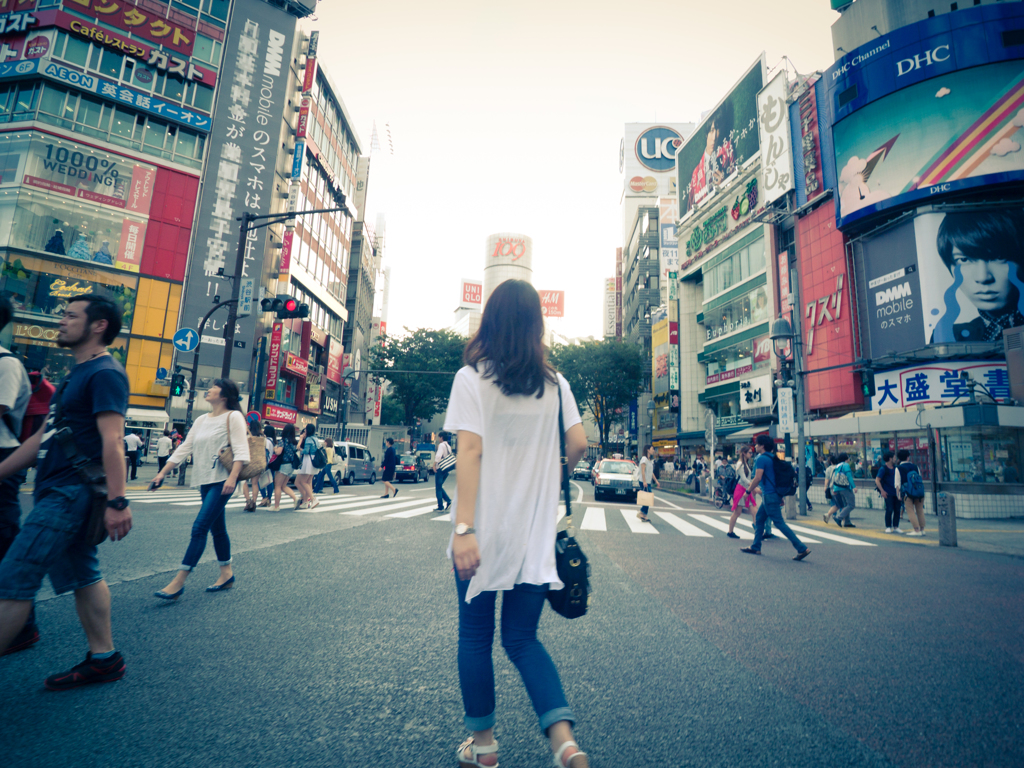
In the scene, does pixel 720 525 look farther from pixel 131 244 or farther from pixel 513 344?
pixel 131 244

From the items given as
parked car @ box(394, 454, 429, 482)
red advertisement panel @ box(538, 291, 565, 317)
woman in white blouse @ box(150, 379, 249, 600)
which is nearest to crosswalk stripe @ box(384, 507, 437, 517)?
woman in white blouse @ box(150, 379, 249, 600)

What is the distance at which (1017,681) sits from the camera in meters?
3.22

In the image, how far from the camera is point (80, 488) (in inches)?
102

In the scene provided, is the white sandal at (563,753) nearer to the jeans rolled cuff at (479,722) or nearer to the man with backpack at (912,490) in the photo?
the jeans rolled cuff at (479,722)

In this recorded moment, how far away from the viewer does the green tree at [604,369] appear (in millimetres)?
46281

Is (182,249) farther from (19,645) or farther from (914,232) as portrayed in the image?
(914,232)

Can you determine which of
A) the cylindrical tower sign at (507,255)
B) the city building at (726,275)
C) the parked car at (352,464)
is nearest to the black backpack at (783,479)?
the parked car at (352,464)

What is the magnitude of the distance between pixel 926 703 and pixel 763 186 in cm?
3747

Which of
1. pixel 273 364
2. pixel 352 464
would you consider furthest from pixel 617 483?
pixel 273 364

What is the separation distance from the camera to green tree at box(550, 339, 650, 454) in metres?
46.3

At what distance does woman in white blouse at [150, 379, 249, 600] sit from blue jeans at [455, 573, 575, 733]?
3.19m

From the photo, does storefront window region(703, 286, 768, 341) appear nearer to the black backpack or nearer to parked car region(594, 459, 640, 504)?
parked car region(594, 459, 640, 504)

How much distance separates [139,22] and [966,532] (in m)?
39.2

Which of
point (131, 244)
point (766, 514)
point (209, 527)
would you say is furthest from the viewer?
point (131, 244)
